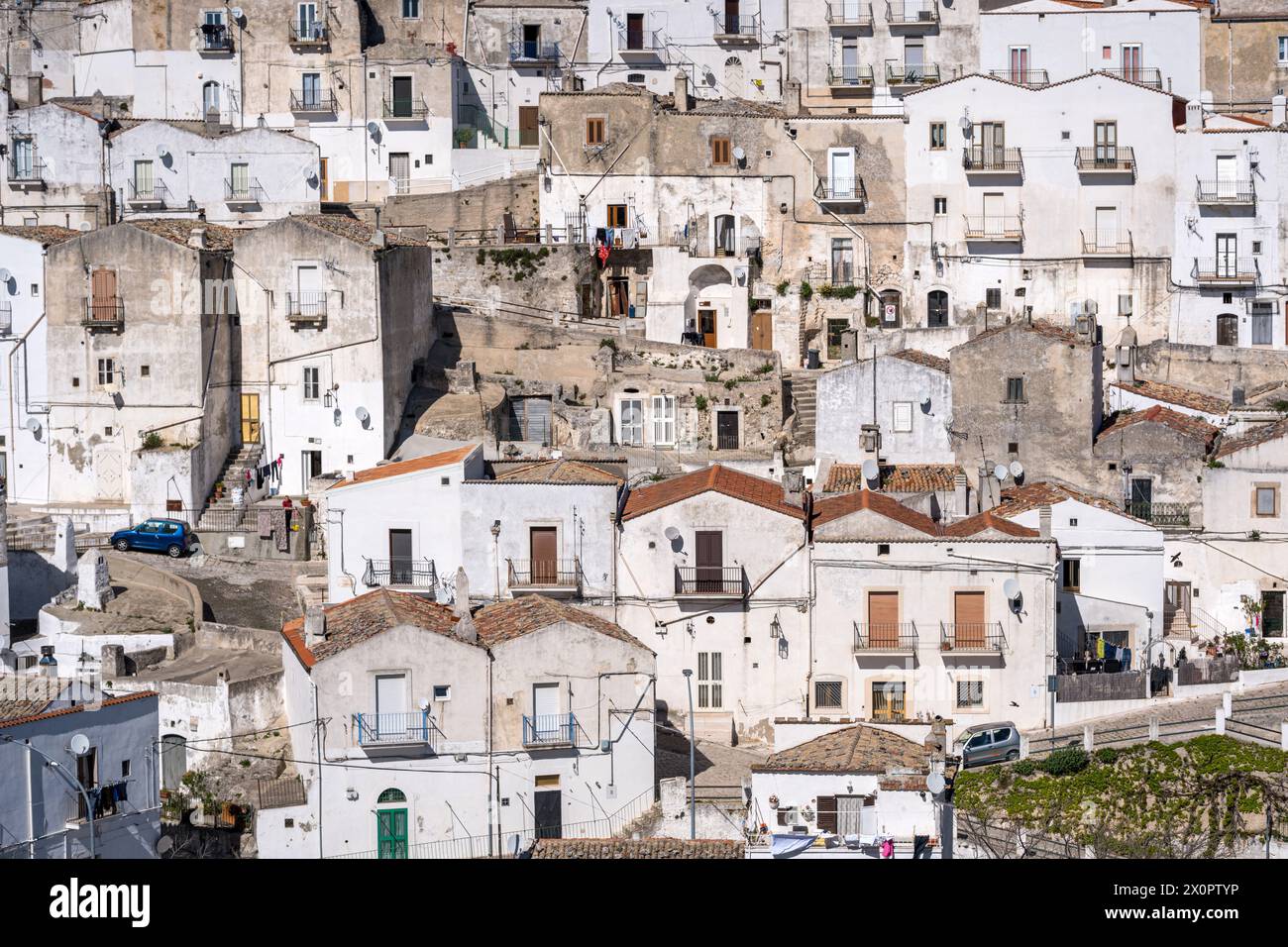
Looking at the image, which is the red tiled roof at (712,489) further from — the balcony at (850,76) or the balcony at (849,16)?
the balcony at (849,16)

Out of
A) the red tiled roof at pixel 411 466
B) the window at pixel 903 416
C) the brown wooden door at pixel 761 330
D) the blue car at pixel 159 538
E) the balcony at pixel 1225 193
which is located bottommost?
the blue car at pixel 159 538

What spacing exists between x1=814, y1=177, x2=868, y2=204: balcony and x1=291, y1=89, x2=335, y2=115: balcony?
14.1 meters

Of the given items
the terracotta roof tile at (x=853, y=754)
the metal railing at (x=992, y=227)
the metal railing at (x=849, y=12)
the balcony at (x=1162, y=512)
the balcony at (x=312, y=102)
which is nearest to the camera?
the terracotta roof tile at (x=853, y=754)

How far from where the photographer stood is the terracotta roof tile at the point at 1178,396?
47438 mm

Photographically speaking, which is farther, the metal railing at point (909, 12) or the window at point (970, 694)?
the metal railing at point (909, 12)

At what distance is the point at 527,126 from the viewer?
60344mm

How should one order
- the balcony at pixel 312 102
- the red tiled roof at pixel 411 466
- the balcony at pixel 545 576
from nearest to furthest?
the balcony at pixel 545 576 → the red tiled roof at pixel 411 466 → the balcony at pixel 312 102

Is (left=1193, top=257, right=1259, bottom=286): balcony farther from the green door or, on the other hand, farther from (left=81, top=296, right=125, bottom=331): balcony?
the green door

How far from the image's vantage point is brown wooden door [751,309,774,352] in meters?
53.4

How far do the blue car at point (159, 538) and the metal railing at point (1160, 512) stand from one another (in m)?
18.7

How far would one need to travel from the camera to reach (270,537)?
44.1 m

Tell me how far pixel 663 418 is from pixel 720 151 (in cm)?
857

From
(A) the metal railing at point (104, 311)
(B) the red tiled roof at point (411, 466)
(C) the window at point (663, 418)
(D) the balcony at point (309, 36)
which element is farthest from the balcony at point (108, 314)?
(D) the balcony at point (309, 36)
